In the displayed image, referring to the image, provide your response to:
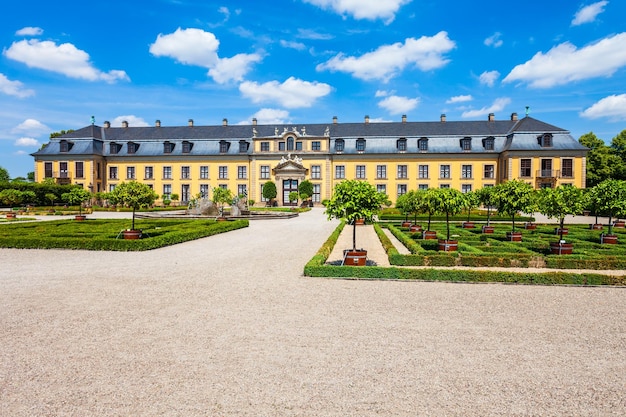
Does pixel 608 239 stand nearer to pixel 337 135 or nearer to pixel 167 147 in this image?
pixel 337 135

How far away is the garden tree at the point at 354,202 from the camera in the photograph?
481 inches

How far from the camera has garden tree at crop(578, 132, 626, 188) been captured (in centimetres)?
4934

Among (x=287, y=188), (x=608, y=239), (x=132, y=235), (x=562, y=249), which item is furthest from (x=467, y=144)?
(x=132, y=235)

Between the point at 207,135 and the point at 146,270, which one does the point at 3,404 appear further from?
the point at 207,135

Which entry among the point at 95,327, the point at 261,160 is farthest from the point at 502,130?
the point at 95,327

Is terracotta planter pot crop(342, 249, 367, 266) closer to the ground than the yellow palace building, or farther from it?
closer to the ground

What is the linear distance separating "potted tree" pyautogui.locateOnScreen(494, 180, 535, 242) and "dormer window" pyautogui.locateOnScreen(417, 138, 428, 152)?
3362cm

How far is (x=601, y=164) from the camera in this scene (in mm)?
50406

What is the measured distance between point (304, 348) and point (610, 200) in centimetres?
1852

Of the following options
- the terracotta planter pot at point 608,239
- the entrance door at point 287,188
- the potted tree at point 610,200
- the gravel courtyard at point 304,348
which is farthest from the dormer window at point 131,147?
the terracotta planter pot at point 608,239

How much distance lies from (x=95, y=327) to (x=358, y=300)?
16.4ft

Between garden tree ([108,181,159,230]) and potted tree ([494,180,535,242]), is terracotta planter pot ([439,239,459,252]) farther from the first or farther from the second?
garden tree ([108,181,159,230])

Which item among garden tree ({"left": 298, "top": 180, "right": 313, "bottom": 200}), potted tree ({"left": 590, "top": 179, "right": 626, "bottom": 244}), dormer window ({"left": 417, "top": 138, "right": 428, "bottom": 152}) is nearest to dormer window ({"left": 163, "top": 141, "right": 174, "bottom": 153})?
garden tree ({"left": 298, "top": 180, "right": 313, "bottom": 200})

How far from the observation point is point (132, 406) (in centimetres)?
430
